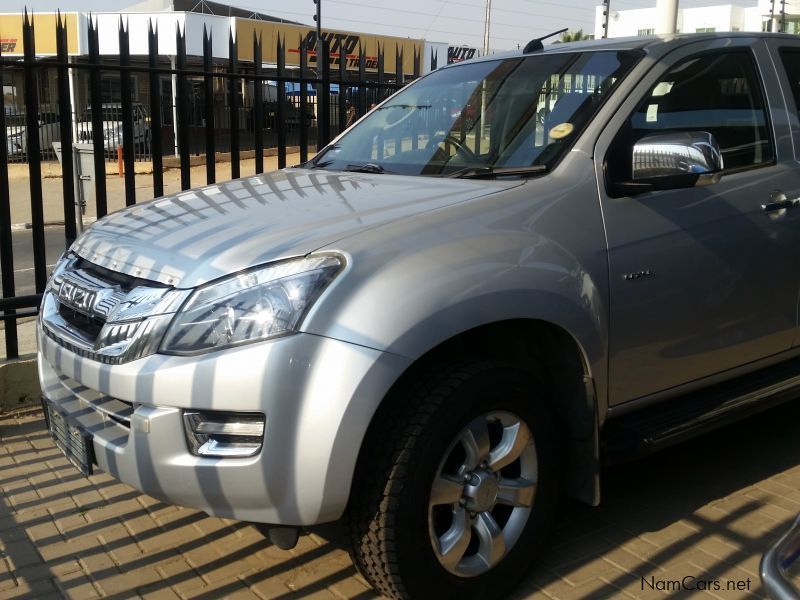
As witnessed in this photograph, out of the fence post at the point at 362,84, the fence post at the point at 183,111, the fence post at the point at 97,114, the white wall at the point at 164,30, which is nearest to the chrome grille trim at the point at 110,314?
the fence post at the point at 97,114

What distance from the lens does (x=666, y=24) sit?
9.62 meters

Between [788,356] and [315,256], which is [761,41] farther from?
[315,256]

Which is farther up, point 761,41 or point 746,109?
point 761,41

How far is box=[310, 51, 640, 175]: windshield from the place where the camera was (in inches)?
137

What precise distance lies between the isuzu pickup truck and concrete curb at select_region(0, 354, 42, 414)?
1.79m

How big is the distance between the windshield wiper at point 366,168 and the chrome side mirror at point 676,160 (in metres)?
1.10

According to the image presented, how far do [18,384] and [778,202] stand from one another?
13.6 feet

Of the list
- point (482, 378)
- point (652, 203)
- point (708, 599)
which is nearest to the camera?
point (482, 378)

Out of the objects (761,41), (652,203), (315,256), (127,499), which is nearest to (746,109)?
(761,41)

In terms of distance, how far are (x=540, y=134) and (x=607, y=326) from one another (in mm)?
851

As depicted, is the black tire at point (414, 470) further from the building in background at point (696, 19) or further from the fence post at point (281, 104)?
the building in background at point (696, 19)

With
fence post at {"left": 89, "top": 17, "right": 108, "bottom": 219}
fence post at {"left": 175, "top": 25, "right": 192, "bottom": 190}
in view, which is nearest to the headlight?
fence post at {"left": 89, "top": 17, "right": 108, "bottom": 219}

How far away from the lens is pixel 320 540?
11.7ft

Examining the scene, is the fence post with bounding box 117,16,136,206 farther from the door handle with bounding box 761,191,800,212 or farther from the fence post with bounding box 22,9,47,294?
the door handle with bounding box 761,191,800,212
